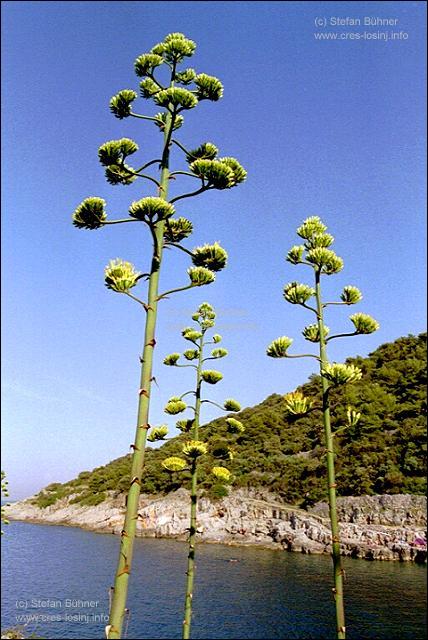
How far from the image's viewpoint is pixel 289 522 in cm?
3072

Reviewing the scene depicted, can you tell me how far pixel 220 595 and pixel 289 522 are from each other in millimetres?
11506

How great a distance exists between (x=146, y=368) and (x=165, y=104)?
104 inches

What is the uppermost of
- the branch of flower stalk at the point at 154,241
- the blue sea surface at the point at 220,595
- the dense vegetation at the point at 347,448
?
the branch of flower stalk at the point at 154,241

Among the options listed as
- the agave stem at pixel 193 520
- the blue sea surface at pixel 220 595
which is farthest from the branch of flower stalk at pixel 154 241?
the blue sea surface at pixel 220 595

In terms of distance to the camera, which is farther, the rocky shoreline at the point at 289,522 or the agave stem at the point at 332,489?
the rocky shoreline at the point at 289,522

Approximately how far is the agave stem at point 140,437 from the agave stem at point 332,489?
189cm

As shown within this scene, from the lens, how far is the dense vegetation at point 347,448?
104 ft

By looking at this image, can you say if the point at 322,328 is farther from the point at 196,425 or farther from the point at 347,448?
the point at 347,448

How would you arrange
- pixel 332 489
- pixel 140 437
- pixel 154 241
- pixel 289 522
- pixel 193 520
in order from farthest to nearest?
1. pixel 289 522
2. pixel 193 520
3. pixel 332 489
4. pixel 154 241
5. pixel 140 437

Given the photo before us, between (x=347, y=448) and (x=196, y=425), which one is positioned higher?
(x=196, y=425)

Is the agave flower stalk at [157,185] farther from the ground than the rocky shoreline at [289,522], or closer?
farther from the ground

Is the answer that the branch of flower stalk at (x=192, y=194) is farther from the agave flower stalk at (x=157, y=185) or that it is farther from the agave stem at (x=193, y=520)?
the agave stem at (x=193, y=520)

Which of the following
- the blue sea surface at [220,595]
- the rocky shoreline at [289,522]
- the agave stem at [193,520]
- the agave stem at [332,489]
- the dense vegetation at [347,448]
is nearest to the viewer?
the agave stem at [332,489]

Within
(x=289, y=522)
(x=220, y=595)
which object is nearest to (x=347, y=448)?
(x=289, y=522)
